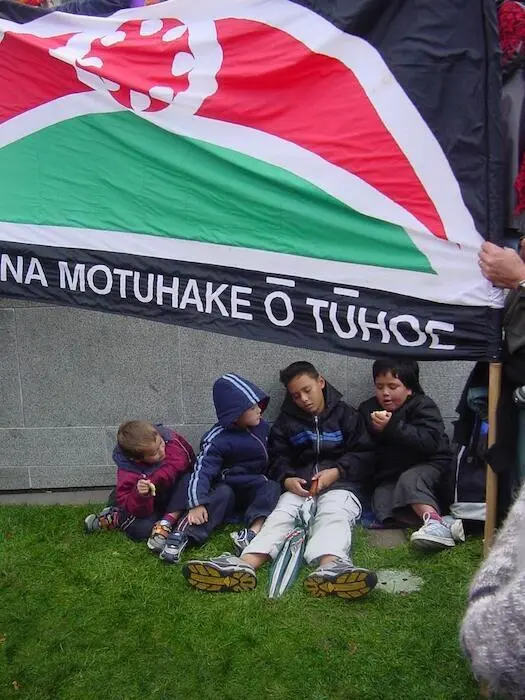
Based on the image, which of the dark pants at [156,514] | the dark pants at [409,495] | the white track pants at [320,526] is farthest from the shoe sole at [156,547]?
the dark pants at [409,495]

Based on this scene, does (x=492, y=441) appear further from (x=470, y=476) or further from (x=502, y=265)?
(x=470, y=476)

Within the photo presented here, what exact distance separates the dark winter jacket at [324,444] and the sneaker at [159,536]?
74 centimetres

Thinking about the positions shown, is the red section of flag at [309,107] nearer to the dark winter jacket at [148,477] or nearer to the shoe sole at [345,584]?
the shoe sole at [345,584]

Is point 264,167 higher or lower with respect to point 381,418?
higher

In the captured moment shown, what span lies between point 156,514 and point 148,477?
251 mm

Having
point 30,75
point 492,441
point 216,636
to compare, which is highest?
point 30,75

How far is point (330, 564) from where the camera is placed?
3711 millimetres

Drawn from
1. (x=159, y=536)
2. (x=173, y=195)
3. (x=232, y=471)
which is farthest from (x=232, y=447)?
(x=173, y=195)

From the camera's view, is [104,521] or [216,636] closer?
[216,636]

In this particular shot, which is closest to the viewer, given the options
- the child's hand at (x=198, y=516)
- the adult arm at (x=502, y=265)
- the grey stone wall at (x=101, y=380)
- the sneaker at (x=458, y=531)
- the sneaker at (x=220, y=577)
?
the adult arm at (x=502, y=265)

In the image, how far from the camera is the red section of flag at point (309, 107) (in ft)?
8.86

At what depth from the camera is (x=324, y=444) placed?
15.0 feet

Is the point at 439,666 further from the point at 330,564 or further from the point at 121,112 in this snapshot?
the point at 121,112

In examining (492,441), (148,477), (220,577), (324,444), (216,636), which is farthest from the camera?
(324,444)
